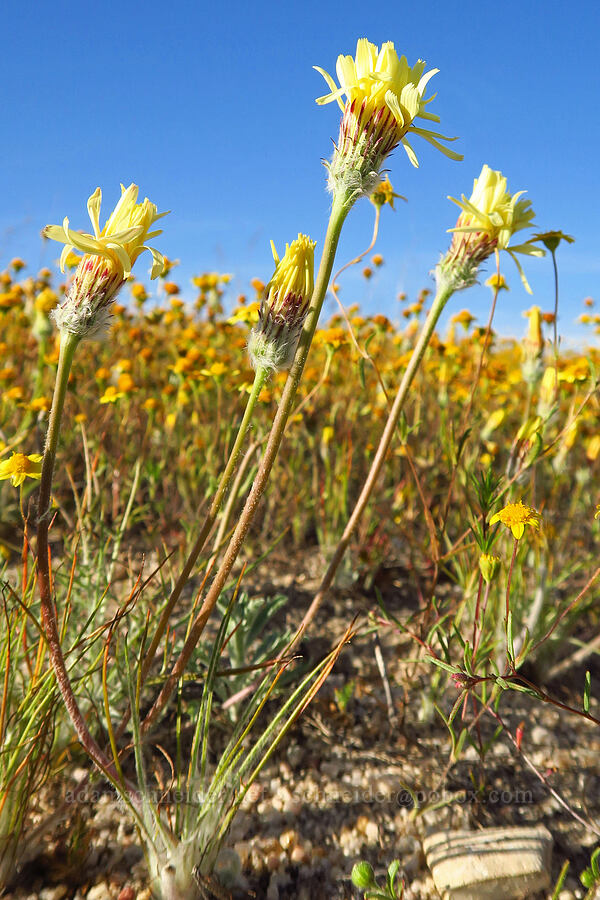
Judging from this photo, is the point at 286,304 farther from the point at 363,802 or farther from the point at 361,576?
the point at 361,576

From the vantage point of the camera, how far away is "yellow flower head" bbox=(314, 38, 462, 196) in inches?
36.2

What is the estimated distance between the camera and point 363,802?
4.74 feet

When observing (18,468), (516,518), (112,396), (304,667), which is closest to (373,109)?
(516,518)

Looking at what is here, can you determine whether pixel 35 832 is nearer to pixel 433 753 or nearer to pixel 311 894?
pixel 311 894

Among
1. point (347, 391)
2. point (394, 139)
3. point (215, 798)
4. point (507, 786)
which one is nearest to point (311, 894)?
point (215, 798)

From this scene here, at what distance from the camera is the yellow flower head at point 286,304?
0.99 m

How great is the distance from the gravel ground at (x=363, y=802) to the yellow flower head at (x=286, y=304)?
3.30 feet

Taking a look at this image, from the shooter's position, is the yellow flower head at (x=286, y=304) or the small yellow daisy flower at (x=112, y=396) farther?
the small yellow daisy flower at (x=112, y=396)

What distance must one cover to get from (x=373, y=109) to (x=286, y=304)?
34 centimetres

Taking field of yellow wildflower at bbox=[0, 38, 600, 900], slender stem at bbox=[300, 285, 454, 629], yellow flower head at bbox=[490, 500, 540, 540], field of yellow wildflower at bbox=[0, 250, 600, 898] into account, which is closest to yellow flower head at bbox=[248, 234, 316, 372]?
field of yellow wildflower at bbox=[0, 38, 600, 900]

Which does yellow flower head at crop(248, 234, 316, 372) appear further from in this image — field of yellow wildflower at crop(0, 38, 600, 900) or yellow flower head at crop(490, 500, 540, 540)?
yellow flower head at crop(490, 500, 540, 540)

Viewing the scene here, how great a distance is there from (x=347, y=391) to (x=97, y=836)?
2590 millimetres

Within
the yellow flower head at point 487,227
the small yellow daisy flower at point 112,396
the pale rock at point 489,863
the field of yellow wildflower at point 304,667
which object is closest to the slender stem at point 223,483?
the field of yellow wildflower at point 304,667

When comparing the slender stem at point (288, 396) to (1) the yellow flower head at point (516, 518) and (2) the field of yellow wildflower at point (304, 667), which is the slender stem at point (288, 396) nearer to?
(2) the field of yellow wildflower at point (304, 667)
